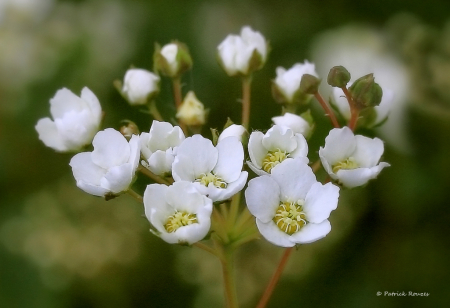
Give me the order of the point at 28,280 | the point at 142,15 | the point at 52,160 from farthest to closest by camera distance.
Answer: the point at 142,15, the point at 52,160, the point at 28,280

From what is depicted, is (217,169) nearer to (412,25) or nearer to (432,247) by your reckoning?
(432,247)

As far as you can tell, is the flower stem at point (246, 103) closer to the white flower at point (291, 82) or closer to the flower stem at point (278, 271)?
the white flower at point (291, 82)

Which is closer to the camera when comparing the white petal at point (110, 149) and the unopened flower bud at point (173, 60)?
the white petal at point (110, 149)

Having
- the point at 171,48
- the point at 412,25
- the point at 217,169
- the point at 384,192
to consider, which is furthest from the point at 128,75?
the point at 412,25

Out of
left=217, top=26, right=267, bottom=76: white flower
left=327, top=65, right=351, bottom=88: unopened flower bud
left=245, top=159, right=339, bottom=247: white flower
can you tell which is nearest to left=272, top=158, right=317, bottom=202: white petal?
left=245, top=159, right=339, bottom=247: white flower

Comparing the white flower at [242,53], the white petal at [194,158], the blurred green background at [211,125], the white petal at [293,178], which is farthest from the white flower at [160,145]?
the blurred green background at [211,125]

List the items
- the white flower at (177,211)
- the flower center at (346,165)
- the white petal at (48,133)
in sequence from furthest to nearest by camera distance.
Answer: the white petal at (48,133)
the flower center at (346,165)
the white flower at (177,211)

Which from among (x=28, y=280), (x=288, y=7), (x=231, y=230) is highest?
(x=288, y=7)
